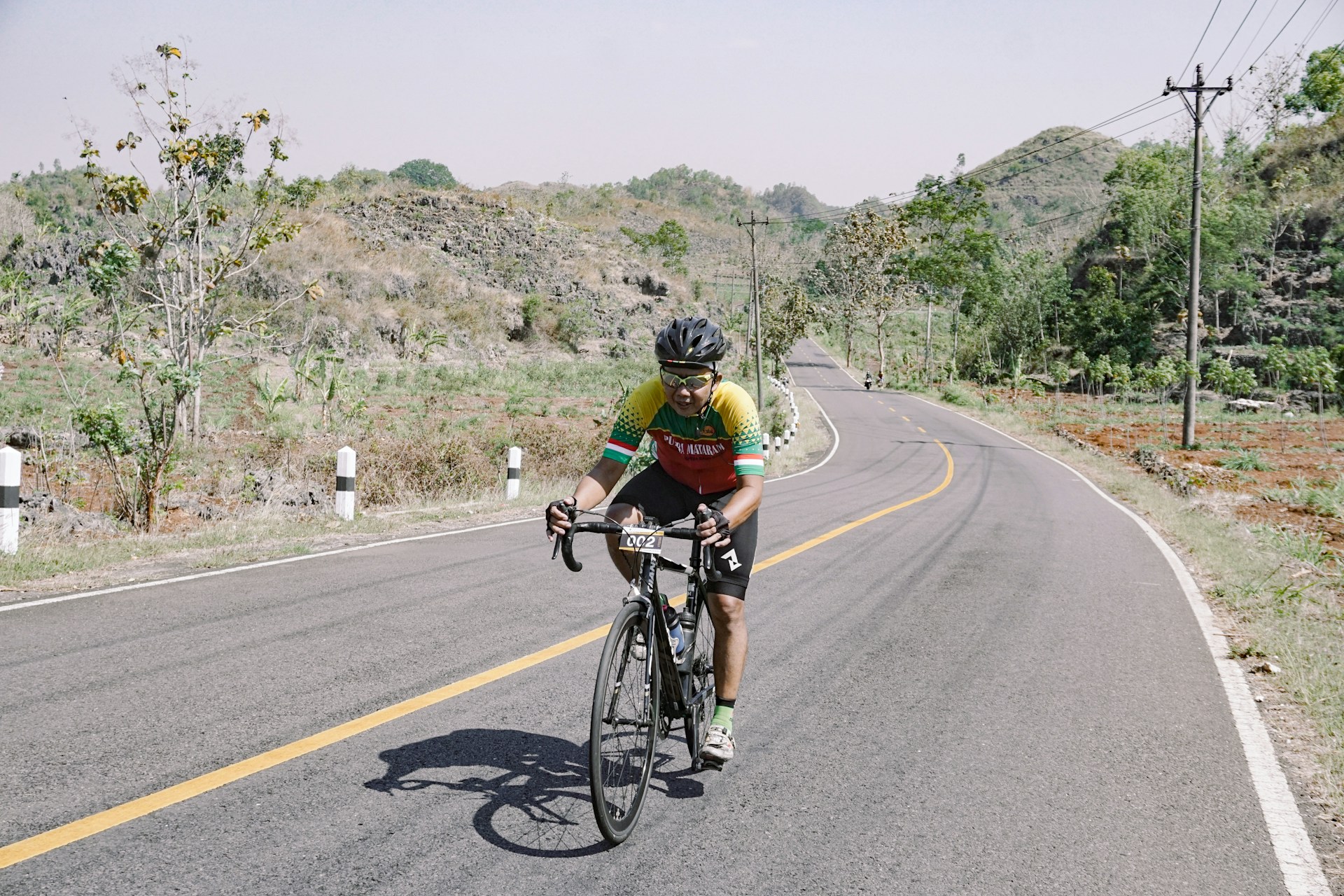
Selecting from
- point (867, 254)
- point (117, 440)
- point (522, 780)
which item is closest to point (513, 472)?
point (117, 440)

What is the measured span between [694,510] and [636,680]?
1079 millimetres

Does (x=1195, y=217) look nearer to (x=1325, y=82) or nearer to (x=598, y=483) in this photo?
(x=598, y=483)

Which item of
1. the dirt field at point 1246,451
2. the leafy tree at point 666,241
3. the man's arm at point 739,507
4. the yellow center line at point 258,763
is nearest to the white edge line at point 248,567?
the yellow center line at point 258,763

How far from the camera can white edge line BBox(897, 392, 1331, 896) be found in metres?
3.75

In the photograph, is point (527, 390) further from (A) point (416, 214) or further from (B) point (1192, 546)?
(A) point (416, 214)

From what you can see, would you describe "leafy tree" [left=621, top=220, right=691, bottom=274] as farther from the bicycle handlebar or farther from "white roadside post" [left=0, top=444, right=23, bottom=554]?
the bicycle handlebar

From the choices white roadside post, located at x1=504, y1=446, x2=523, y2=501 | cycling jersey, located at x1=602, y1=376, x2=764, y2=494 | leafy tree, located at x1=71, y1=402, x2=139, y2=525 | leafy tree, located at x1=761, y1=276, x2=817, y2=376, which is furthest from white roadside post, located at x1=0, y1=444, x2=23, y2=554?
leafy tree, located at x1=761, y1=276, x2=817, y2=376

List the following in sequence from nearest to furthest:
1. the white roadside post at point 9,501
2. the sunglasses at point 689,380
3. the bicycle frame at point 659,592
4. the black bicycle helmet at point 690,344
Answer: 1. the bicycle frame at point 659,592
2. the black bicycle helmet at point 690,344
3. the sunglasses at point 689,380
4. the white roadside post at point 9,501

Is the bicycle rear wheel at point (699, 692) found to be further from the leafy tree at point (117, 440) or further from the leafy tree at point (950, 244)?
the leafy tree at point (950, 244)

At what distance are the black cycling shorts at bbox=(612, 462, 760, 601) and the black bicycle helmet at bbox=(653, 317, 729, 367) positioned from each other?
60 cm

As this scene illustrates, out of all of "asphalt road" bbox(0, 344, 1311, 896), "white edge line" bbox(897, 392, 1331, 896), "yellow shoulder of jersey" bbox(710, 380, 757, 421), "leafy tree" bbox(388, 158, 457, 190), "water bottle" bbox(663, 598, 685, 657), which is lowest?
"white edge line" bbox(897, 392, 1331, 896)

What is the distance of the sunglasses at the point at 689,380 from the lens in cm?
410

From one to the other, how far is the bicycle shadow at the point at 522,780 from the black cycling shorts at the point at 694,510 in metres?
0.92

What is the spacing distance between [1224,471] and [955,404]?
30.8 metres
